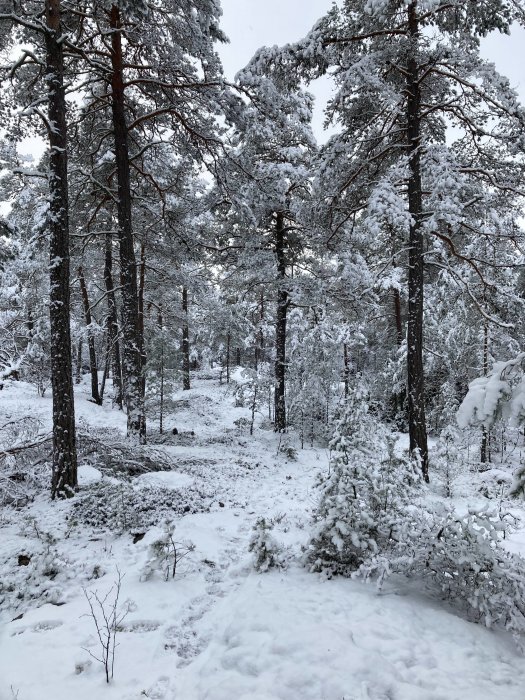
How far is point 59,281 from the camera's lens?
6.77 metres

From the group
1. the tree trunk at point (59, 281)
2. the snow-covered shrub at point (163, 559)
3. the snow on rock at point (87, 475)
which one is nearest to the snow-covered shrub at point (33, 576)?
the snow-covered shrub at point (163, 559)

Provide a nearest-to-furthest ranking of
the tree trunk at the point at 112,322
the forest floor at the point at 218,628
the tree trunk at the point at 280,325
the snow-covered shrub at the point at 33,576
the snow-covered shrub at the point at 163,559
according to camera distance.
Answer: the forest floor at the point at 218,628 → the snow-covered shrub at the point at 33,576 → the snow-covered shrub at the point at 163,559 → the tree trunk at the point at 280,325 → the tree trunk at the point at 112,322

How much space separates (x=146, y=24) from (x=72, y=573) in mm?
9905

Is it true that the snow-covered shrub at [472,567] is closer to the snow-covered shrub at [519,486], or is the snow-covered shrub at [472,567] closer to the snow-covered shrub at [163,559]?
the snow-covered shrub at [519,486]

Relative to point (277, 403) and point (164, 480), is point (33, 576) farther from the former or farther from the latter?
point (277, 403)

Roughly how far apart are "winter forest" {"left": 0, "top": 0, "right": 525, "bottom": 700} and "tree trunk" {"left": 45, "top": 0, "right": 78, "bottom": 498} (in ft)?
0.12

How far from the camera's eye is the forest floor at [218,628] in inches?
118

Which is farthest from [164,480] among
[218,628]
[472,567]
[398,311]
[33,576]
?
[398,311]

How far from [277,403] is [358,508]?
9511mm

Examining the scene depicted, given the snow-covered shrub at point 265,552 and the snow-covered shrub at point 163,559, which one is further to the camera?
the snow-covered shrub at point 265,552

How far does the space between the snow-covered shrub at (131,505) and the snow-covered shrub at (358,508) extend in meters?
2.73

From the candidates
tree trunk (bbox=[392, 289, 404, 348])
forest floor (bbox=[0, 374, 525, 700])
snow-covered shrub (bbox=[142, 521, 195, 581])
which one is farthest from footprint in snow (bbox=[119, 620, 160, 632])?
tree trunk (bbox=[392, 289, 404, 348])

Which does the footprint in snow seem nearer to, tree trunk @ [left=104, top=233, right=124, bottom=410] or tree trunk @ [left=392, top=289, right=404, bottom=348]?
tree trunk @ [left=104, top=233, right=124, bottom=410]

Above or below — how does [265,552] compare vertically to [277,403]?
below
